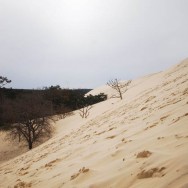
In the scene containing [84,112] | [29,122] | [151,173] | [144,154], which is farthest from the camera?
[84,112]

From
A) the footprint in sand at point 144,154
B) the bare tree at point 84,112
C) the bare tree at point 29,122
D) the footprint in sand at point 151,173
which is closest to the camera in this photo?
the footprint in sand at point 151,173

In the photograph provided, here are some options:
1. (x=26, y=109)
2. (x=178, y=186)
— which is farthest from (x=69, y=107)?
(x=178, y=186)

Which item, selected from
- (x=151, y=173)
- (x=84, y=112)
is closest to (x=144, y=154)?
(x=151, y=173)

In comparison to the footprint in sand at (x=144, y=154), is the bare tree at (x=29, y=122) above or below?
above

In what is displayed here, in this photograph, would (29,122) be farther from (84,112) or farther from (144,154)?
(144,154)

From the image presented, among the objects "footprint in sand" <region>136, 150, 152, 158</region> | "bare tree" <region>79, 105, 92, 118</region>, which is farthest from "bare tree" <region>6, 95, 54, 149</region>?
"footprint in sand" <region>136, 150, 152, 158</region>

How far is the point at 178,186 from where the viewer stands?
2447 mm

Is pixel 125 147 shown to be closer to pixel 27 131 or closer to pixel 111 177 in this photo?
pixel 111 177

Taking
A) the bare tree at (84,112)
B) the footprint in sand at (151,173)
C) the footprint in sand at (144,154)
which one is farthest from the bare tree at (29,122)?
the footprint in sand at (151,173)

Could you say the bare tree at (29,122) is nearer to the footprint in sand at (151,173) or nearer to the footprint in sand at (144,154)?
the footprint in sand at (144,154)

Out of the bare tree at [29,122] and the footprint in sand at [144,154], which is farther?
the bare tree at [29,122]

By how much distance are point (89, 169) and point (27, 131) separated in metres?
20.2

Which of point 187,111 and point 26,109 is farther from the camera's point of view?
point 26,109

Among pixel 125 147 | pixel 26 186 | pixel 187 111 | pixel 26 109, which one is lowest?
pixel 26 186
